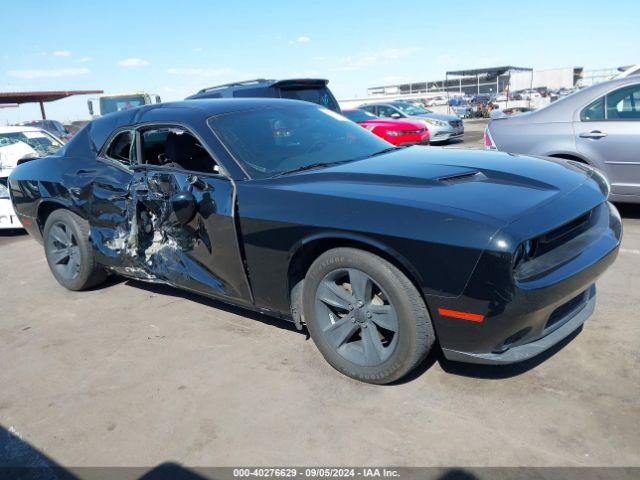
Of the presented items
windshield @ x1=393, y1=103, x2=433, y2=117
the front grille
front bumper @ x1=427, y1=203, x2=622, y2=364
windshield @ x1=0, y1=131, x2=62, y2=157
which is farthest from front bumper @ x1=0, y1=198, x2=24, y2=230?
windshield @ x1=393, y1=103, x2=433, y2=117

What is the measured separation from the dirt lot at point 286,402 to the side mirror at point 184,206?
834mm

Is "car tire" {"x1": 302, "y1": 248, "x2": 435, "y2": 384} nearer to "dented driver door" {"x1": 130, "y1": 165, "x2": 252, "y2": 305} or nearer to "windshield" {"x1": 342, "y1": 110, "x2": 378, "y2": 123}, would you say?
"dented driver door" {"x1": 130, "y1": 165, "x2": 252, "y2": 305}

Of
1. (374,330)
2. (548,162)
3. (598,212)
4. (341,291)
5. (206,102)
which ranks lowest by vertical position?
(374,330)

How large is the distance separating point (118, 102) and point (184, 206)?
17167 mm

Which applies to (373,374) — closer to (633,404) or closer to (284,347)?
(284,347)

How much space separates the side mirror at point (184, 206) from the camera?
3.39m

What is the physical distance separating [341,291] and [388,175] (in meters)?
0.70

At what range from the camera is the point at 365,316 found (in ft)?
9.18

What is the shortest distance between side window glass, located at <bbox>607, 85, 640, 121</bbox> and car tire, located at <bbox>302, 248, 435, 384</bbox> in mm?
4012

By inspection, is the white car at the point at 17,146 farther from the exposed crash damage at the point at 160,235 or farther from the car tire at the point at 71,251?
the exposed crash damage at the point at 160,235

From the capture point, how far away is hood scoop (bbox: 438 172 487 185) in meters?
2.86

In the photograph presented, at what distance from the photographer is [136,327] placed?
3.97 metres

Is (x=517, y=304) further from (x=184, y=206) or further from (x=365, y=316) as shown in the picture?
(x=184, y=206)

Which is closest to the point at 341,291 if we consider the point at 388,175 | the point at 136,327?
the point at 388,175
